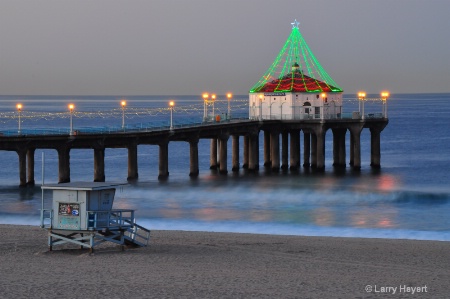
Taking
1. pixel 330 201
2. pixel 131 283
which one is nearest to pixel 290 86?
pixel 330 201

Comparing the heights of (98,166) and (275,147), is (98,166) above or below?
below

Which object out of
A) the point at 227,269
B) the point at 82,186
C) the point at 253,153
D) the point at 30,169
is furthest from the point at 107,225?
the point at 253,153

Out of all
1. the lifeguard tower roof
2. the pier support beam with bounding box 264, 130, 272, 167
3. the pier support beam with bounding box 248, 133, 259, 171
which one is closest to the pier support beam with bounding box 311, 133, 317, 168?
the pier support beam with bounding box 264, 130, 272, 167

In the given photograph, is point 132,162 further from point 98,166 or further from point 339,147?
point 339,147

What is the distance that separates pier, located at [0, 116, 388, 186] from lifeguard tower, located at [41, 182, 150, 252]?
75.4 feet

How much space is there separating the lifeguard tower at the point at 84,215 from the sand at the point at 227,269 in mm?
431

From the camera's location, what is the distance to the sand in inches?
796

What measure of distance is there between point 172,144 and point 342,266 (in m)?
79.7

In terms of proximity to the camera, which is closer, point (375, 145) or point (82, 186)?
point (82, 186)

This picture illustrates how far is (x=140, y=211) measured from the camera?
4044cm

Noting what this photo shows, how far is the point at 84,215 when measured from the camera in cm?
2445

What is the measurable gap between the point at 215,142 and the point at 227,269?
39.5 meters

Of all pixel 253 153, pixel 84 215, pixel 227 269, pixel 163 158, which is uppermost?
pixel 253 153

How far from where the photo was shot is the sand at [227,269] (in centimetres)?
2022
